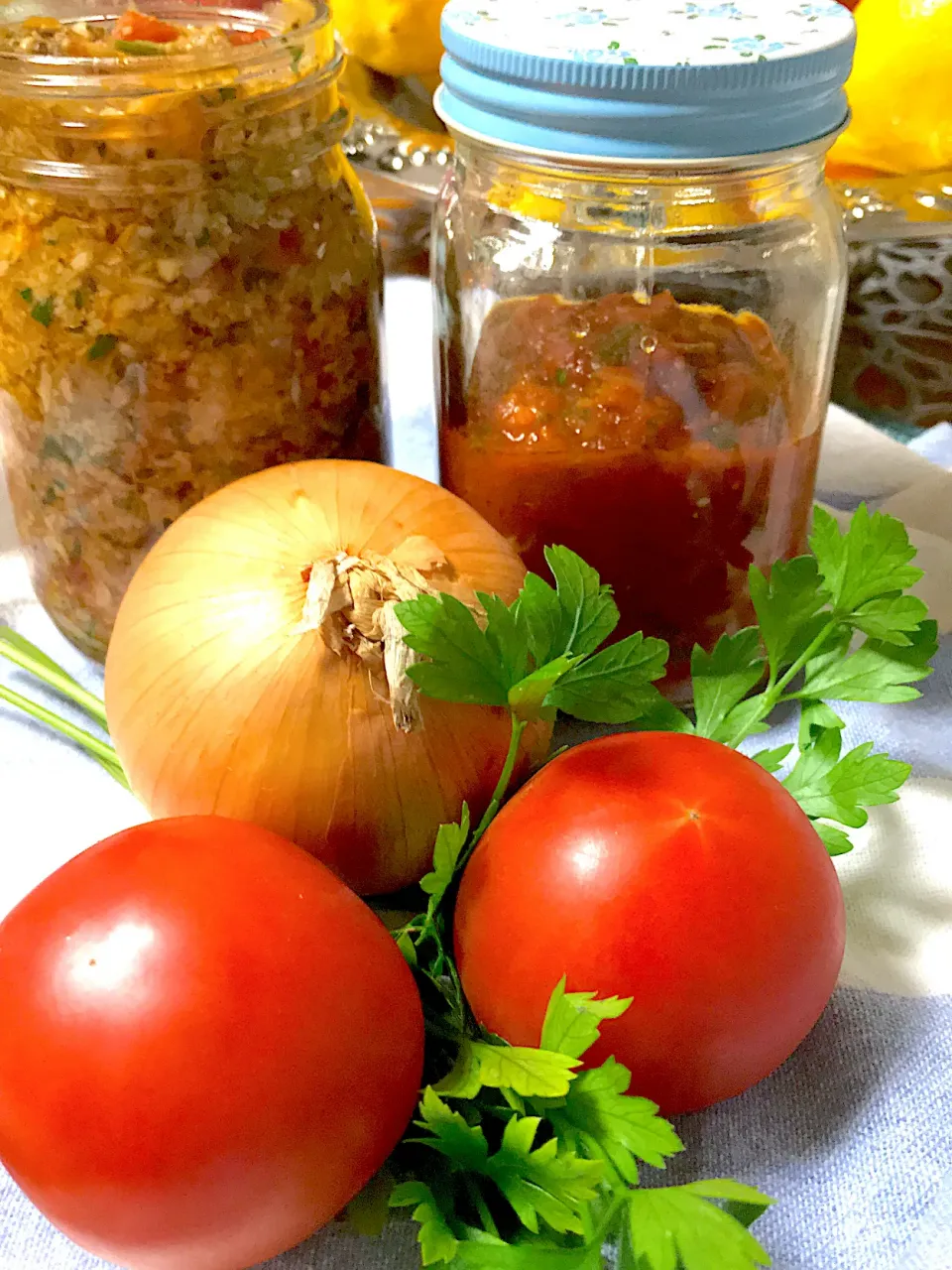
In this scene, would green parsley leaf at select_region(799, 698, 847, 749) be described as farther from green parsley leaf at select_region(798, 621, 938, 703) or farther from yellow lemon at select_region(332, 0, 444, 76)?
yellow lemon at select_region(332, 0, 444, 76)

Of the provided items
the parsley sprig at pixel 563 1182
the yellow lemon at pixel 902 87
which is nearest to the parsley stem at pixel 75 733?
the parsley sprig at pixel 563 1182

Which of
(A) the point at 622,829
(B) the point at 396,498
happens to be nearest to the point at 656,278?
(B) the point at 396,498

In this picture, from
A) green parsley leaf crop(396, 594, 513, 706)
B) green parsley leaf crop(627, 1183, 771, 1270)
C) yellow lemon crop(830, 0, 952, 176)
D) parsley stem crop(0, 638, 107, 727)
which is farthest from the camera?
yellow lemon crop(830, 0, 952, 176)

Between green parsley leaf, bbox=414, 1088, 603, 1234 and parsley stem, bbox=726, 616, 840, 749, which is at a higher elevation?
parsley stem, bbox=726, 616, 840, 749

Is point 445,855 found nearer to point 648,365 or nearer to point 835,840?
point 835,840

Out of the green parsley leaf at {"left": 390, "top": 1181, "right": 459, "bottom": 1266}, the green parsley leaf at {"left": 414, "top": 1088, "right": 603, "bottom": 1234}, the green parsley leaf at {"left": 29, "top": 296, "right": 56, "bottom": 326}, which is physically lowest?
the green parsley leaf at {"left": 390, "top": 1181, "right": 459, "bottom": 1266}

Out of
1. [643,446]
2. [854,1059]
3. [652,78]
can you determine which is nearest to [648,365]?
[643,446]

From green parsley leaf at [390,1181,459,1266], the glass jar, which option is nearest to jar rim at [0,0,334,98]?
the glass jar
